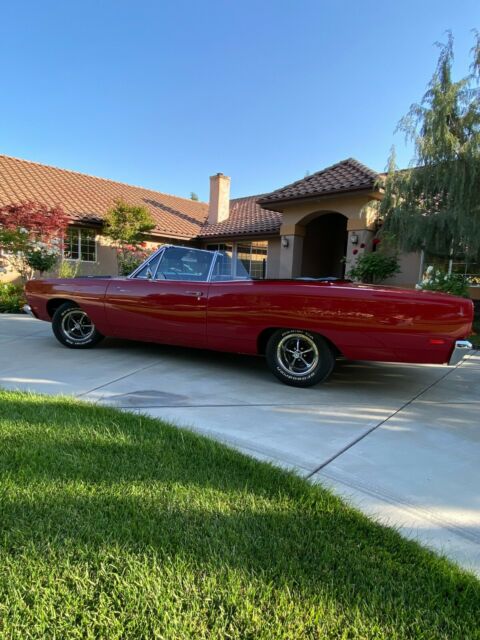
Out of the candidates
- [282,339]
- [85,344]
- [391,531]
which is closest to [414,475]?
[391,531]

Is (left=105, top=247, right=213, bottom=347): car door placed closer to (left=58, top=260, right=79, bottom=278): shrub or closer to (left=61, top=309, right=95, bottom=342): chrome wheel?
(left=61, top=309, right=95, bottom=342): chrome wheel

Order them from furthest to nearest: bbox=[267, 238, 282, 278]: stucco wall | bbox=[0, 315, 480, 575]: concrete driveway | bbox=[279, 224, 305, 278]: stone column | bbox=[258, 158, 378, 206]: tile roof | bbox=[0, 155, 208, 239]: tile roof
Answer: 1. bbox=[0, 155, 208, 239]: tile roof
2. bbox=[267, 238, 282, 278]: stucco wall
3. bbox=[279, 224, 305, 278]: stone column
4. bbox=[258, 158, 378, 206]: tile roof
5. bbox=[0, 315, 480, 575]: concrete driveway

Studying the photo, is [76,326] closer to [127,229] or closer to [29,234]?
[29,234]

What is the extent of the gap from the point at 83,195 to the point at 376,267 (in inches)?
473

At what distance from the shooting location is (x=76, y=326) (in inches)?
244

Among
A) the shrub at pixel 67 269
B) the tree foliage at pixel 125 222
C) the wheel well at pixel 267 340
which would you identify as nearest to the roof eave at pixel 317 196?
the tree foliage at pixel 125 222

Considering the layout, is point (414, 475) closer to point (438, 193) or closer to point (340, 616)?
point (340, 616)

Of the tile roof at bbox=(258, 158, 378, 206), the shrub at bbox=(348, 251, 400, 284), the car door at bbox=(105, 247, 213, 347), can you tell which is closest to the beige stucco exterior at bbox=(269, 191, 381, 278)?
the tile roof at bbox=(258, 158, 378, 206)

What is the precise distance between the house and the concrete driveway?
4927 mm

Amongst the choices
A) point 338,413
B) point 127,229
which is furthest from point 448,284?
point 127,229

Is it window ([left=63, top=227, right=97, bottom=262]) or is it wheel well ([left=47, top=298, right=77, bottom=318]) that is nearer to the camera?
wheel well ([left=47, top=298, right=77, bottom=318])

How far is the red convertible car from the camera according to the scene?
3.99 m

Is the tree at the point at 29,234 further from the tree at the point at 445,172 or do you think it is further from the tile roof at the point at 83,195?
the tree at the point at 445,172

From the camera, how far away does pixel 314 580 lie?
1.74m
